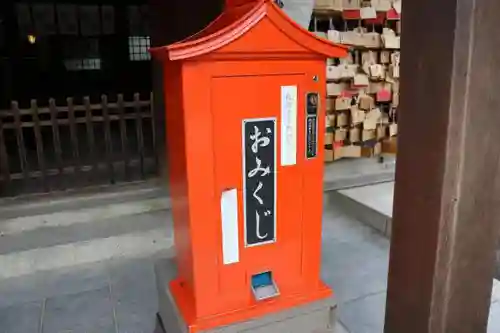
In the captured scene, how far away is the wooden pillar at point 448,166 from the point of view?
1149 mm

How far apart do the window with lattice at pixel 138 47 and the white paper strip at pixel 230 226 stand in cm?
851

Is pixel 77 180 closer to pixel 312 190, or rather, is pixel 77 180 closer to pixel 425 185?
pixel 312 190

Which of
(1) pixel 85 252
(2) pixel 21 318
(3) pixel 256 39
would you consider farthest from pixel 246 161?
(1) pixel 85 252

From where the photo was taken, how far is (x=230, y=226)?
1.70 m

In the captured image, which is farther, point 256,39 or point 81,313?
point 81,313

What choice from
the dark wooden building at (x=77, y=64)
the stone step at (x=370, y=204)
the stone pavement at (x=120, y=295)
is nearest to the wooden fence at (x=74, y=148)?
the dark wooden building at (x=77, y=64)

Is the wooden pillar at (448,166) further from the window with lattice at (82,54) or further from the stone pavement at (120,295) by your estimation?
the window with lattice at (82,54)

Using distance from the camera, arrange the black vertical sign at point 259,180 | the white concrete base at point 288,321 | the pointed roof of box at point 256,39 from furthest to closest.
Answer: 1. the white concrete base at point 288,321
2. the black vertical sign at point 259,180
3. the pointed roof of box at point 256,39

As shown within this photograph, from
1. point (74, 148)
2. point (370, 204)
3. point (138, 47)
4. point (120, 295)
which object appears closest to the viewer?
point (120, 295)

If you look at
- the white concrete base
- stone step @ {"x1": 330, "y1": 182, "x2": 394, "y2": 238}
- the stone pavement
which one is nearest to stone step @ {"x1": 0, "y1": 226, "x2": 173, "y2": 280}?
the stone pavement

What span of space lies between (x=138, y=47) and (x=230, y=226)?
882 centimetres

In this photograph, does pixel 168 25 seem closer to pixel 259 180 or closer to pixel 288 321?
pixel 259 180

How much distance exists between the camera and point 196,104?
1534 mm

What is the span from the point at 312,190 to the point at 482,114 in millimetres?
774
